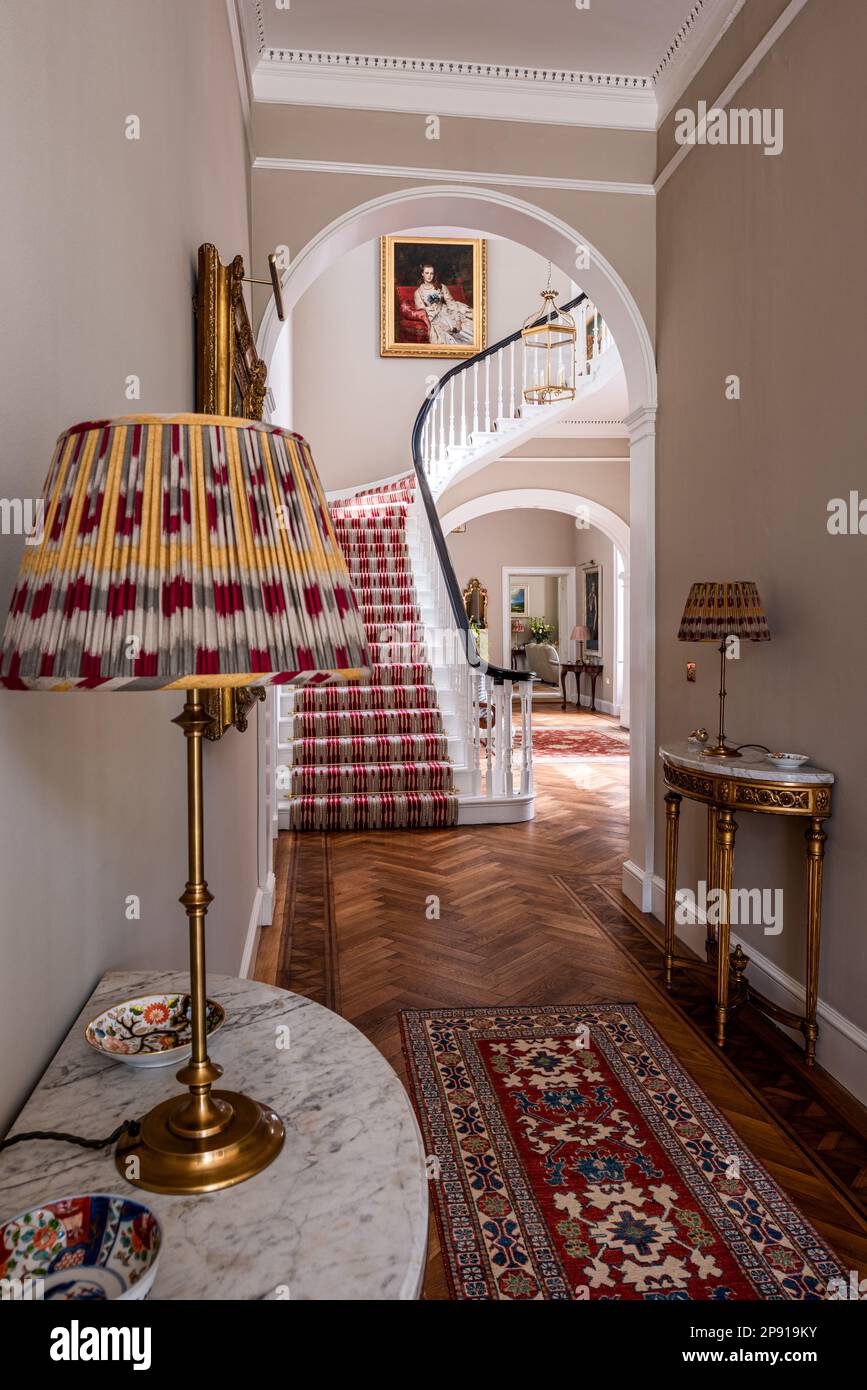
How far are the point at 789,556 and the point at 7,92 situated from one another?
262 cm

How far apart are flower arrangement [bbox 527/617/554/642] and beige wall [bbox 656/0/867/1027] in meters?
12.9

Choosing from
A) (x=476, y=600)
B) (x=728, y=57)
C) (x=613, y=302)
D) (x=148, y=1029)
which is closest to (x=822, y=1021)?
(x=148, y=1029)

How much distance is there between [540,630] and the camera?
16.8 meters

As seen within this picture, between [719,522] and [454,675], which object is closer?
[719,522]

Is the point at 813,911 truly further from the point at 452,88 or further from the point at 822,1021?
the point at 452,88

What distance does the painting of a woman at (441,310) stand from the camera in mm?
10273

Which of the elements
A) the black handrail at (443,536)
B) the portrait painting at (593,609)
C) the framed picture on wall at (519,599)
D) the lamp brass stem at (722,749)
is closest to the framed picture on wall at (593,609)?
the portrait painting at (593,609)

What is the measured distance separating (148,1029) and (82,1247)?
36 centimetres

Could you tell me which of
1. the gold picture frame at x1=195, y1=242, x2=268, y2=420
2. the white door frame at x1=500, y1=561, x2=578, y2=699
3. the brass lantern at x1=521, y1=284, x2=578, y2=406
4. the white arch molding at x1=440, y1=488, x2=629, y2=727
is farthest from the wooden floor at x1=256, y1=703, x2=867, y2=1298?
the white door frame at x1=500, y1=561, x2=578, y2=699

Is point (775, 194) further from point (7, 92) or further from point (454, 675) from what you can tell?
point (454, 675)

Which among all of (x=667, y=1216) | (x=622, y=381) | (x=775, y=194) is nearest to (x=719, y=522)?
(x=775, y=194)

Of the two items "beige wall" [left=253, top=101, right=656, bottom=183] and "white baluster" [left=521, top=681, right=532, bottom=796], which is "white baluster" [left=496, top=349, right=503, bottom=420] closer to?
"white baluster" [left=521, top=681, right=532, bottom=796]

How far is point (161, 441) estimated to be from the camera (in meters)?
0.71
